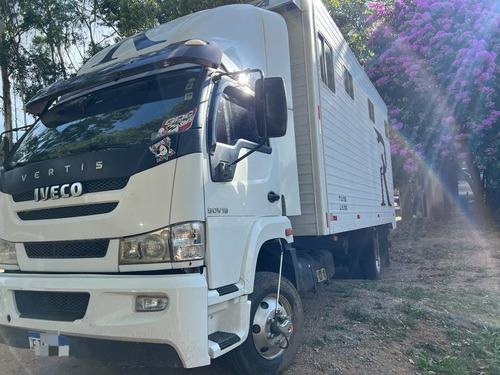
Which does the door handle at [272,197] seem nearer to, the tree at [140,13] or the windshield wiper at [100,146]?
the windshield wiper at [100,146]

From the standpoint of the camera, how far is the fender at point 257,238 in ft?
10.0

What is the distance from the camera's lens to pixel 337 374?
11.9ft

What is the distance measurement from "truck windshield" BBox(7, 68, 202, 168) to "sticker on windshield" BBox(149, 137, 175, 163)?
77 mm

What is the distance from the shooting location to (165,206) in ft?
8.48

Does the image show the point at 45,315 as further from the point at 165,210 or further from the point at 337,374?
the point at 337,374

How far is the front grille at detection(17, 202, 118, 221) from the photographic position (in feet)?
8.85

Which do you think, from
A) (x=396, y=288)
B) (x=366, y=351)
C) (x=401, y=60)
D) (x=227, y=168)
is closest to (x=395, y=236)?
(x=401, y=60)

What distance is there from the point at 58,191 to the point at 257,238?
4.91ft

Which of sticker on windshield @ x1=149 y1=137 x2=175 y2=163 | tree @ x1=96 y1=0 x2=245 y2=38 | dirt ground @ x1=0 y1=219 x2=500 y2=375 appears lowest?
dirt ground @ x1=0 y1=219 x2=500 y2=375

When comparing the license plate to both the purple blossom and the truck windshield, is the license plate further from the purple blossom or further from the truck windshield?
the purple blossom

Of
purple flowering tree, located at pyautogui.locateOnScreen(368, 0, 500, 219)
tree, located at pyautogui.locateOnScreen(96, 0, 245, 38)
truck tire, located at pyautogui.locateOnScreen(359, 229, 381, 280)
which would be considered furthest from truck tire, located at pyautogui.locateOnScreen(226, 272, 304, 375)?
purple flowering tree, located at pyautogui.locateOnScreen(368, 0, 500, 219)

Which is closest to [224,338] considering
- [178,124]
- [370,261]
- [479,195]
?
[178,124]

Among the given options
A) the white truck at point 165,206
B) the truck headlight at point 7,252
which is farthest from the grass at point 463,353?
the truck headlight at point 7,252

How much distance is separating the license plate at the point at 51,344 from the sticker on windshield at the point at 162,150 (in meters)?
1.34
